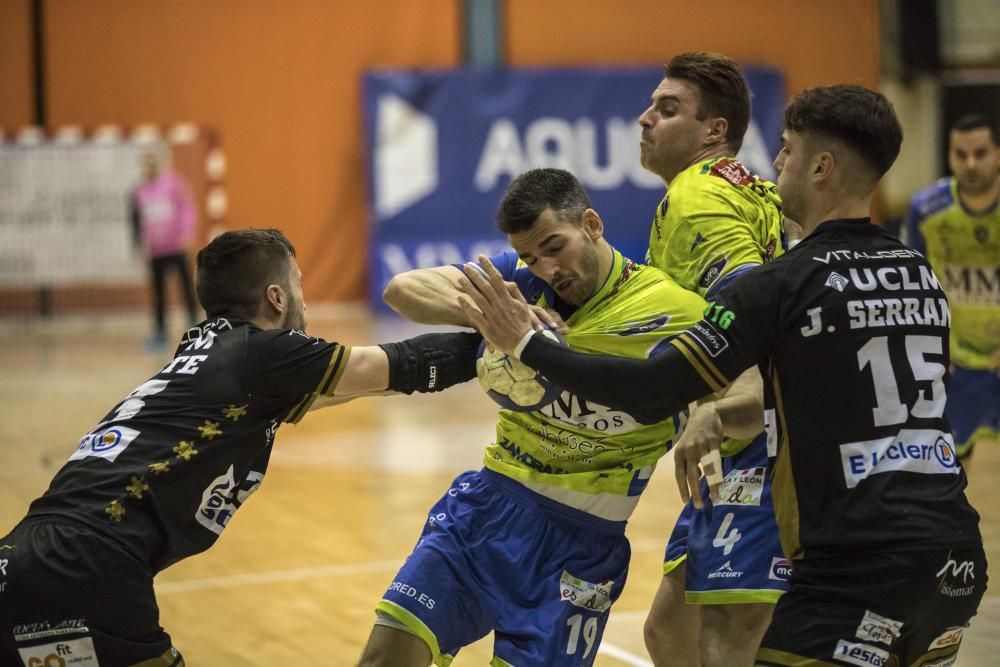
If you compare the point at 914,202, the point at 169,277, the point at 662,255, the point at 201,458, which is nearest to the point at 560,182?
the point at 662,255

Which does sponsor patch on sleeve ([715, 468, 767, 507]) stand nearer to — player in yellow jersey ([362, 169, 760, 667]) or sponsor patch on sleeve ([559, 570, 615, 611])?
player in yellow jersey ([362, 169, 760, 667])

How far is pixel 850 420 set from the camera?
3.23 metres

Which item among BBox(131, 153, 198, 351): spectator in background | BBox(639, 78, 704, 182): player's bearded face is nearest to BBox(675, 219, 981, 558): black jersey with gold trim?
BBox(639, 78, 704, 182): player's bearded face

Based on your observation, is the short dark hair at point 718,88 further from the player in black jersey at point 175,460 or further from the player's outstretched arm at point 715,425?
→ the player in black jersey at point 175,460

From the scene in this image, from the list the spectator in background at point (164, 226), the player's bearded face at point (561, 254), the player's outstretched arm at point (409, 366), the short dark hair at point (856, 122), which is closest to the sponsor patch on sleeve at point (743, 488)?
the player's bearded face at point (561, 254)

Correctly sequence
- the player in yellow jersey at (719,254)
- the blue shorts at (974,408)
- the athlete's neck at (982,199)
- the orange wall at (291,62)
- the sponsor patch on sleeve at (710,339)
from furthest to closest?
the orange wall at (291,62) < the athlete's neck at (982,199) < the blue shorts at (974,408) < the player in yellow jersey at (719,254) < the sponsor patch on sleeve at (710,339)

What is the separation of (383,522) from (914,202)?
153 inches

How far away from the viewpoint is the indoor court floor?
646 centimetres

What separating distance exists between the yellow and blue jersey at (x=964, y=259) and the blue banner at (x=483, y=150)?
43.6 feet

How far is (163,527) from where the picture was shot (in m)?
3.74

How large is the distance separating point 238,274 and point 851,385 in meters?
1.80

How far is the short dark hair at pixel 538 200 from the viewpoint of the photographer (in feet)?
13.2

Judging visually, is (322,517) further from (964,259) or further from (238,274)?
(238,274)

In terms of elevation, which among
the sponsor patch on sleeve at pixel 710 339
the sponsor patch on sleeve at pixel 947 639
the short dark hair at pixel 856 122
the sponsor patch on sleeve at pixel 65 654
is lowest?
the sponsor patch on sleeve at pixel 65 654
